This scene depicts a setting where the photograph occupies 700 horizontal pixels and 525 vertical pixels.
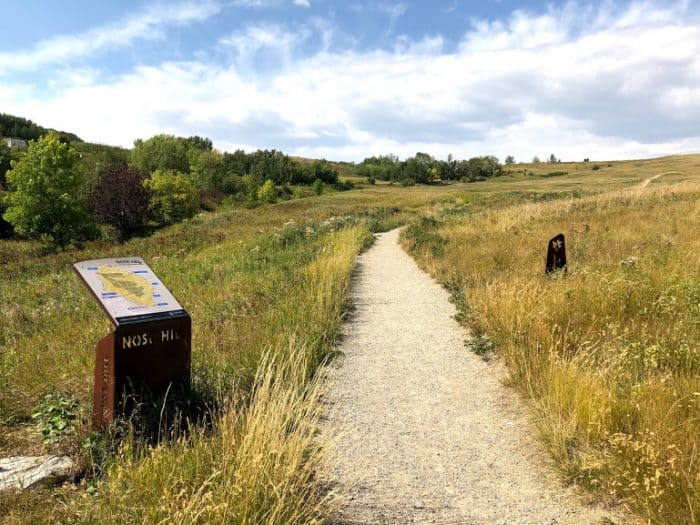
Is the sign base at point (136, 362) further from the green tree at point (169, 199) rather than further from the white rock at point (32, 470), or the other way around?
the green tree at point (169, 199)

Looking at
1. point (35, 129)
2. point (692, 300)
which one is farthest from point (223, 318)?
point (35, 129)

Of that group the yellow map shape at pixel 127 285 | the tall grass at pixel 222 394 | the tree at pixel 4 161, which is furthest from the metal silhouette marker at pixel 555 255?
the tree at pixel 4 161

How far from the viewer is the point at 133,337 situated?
3605 millimetres

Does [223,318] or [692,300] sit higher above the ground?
[692,300]

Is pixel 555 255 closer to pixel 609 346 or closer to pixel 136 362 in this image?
pixel 609 346

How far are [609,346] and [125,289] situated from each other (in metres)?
4.68

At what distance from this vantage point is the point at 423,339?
6.98 meters

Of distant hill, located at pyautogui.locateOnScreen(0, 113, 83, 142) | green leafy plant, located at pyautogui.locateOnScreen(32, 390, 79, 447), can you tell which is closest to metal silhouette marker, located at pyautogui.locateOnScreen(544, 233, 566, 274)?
green leafy plant, located at pyautogui.locateOnScreen(32, 390, 79, 447)

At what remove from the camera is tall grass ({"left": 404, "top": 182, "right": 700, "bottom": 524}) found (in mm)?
3125

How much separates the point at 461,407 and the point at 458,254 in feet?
25.6

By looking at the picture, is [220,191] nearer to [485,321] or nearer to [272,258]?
[272,258]

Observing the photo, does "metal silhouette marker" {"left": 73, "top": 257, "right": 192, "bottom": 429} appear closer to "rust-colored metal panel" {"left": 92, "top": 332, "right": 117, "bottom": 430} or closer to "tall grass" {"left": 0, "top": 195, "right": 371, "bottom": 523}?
"rust-colored metal panel" {"left": 92, "top": 332, "right": 117, "bottom": 430}

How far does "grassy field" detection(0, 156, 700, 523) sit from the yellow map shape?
3.07 ft

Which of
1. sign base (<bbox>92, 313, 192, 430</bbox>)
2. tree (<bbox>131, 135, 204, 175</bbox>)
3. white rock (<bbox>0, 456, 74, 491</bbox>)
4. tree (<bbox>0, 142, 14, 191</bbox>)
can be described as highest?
tree (<bbox>131, 135, 204, 175</bbox>)
